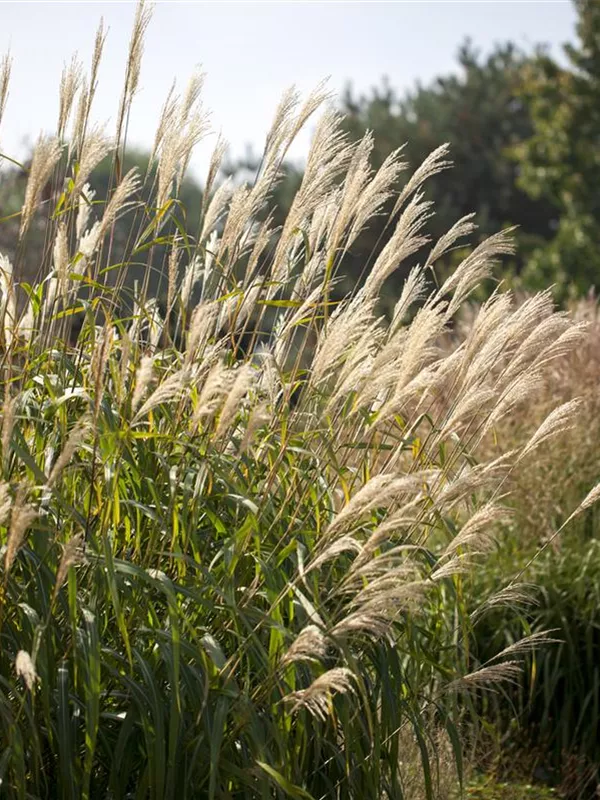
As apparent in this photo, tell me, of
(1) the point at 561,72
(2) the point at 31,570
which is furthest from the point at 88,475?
(1) the point at 561,72

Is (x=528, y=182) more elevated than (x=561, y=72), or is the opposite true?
(x=561, y=72)

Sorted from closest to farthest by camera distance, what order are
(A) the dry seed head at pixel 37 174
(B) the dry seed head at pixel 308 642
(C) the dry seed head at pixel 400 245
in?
(B) the dry seed head at pixel 308 642 → (A) the dry seed head at pixel 37 174 → (C) the dry seed head at pixel 400 245

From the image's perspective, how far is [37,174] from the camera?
2.87m

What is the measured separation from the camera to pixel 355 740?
2.72 m

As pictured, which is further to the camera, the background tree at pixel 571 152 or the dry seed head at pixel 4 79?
the background tree at pixel 571 152

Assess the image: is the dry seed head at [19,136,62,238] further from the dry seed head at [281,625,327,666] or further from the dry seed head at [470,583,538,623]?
the dry seed head at [470,583,538,623]

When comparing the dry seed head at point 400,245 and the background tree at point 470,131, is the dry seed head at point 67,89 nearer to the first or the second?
the dry seed head at point 400,245

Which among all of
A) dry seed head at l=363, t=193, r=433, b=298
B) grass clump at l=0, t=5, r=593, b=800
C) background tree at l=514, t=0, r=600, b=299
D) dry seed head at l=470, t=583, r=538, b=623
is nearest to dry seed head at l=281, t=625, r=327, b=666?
grass clump at l=0, t=5, r=593, b=800

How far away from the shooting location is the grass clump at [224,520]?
2.40m

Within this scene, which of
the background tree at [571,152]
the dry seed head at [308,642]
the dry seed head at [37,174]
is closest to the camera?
the dry seed head at [308,642]

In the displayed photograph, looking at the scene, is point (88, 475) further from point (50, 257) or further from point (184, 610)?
point (50, 257)

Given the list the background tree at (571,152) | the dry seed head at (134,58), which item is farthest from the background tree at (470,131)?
the dry seed head at (134,58)

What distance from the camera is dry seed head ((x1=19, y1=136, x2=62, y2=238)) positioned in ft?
9.40

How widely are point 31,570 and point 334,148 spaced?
141cm
